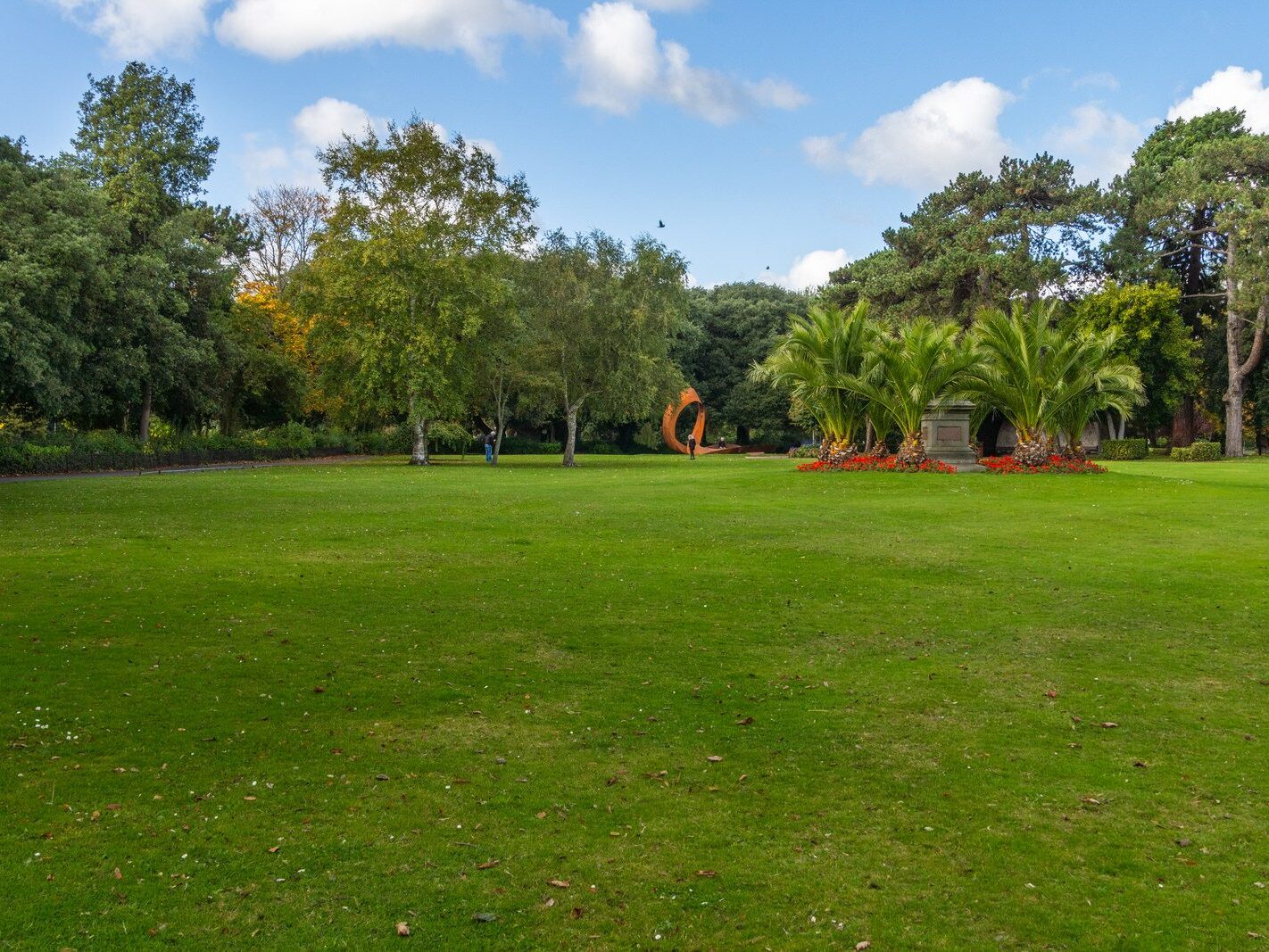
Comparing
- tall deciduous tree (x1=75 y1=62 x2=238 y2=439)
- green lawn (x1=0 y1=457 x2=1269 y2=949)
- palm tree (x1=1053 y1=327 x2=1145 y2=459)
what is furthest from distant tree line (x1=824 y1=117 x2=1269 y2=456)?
green lawn (x1=0 y1=457 x2=1269 y2=949)

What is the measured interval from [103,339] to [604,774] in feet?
125

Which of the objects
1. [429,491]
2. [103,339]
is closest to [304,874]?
[429,491]

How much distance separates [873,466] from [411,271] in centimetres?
2264

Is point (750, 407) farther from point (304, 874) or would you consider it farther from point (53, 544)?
point (304, 874)

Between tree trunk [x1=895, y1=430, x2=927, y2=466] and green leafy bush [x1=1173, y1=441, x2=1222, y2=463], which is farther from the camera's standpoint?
green leafy bush [x1=1173, y1=441, x2=1222, y2=463]

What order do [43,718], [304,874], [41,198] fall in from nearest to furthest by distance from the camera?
[304,874], [43,718], [41,198]

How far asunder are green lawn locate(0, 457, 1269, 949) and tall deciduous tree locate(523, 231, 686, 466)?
1241 inches

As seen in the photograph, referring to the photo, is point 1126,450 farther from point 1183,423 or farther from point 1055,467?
point 1055,467

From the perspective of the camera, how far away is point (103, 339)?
3772 centimetres

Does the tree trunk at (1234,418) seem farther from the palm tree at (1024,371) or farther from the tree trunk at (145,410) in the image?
the tree trunk at (145,410)

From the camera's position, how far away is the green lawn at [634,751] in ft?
14.1

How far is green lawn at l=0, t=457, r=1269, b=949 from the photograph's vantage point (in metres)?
4.29

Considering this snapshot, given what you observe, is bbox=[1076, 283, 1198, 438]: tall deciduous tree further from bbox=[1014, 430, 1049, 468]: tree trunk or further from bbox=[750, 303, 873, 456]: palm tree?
bbox=[750, 303, 873, 456]: palm tree

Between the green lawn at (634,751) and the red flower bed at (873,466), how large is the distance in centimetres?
1896
